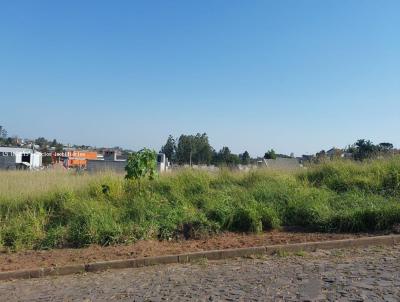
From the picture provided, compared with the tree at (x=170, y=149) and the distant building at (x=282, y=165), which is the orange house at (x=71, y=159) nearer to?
the tree at (x=170, y=149)

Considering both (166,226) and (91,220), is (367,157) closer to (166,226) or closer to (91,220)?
(166,226)

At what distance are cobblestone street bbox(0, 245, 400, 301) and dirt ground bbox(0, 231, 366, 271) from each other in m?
0.57

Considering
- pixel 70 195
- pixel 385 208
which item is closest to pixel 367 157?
pixel 385 208

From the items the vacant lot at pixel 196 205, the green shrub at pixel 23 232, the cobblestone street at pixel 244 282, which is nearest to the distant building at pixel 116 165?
the vacant lot at pixel 196 205

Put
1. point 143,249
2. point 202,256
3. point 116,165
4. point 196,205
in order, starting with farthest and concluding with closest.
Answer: point 116,165 → point 196,205 → point 143,249 → point 202,256

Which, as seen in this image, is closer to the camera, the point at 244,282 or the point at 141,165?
the point at 244,282

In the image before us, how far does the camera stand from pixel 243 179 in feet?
44.9

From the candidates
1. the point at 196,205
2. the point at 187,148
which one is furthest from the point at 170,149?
the point at 196,205

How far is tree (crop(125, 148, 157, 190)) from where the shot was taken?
12.8m

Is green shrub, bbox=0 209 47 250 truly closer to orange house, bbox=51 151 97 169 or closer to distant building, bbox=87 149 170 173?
distant building, bbox=87 149 170 173

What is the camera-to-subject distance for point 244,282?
6301mm

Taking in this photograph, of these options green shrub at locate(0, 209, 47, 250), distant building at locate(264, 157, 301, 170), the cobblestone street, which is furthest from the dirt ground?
distant building at locate(264, 157, 301, 170)

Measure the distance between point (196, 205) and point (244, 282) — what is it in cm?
490

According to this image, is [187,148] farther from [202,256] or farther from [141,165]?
[202,256]
